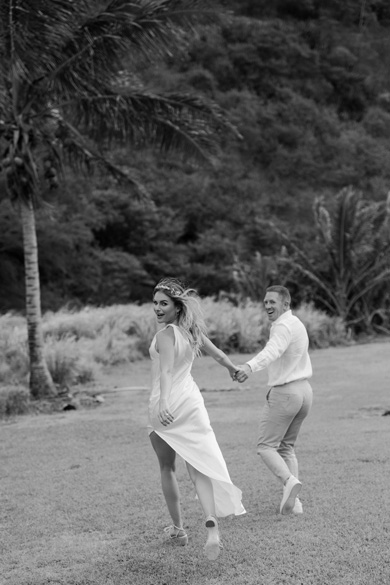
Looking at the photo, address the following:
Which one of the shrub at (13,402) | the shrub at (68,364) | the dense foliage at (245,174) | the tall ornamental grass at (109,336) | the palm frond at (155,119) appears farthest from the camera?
→ the dense foliage at (245,174)

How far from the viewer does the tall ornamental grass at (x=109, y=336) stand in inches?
545

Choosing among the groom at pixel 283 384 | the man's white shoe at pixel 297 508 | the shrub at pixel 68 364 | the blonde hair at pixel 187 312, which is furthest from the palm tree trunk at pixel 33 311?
the blonde hair at pixel 187 312

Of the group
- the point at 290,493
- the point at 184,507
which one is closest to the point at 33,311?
the point at 184,507

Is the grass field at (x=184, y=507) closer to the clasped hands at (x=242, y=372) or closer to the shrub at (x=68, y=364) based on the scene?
the clasped hands at (x=242, y=372)

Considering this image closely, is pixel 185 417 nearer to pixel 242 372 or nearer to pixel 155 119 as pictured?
pixel 242 372

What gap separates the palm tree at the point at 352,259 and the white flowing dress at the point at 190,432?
18.9 metres

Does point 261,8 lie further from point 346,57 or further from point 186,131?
point 186,131

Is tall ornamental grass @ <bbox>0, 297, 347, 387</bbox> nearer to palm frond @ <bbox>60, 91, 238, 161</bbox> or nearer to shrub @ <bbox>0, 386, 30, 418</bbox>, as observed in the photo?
shrub @ <bbox>0, 386, 30, 418</bbox>

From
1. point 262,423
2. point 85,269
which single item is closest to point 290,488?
point 262,423

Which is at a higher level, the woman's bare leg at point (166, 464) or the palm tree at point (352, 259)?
the palm tree at point (352, 259)

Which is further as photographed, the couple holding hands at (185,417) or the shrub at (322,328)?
the shrub at (322,328)

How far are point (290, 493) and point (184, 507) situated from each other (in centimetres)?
104

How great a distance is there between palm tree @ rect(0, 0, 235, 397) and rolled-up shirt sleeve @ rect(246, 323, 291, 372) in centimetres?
719

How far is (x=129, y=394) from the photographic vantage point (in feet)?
41.4
